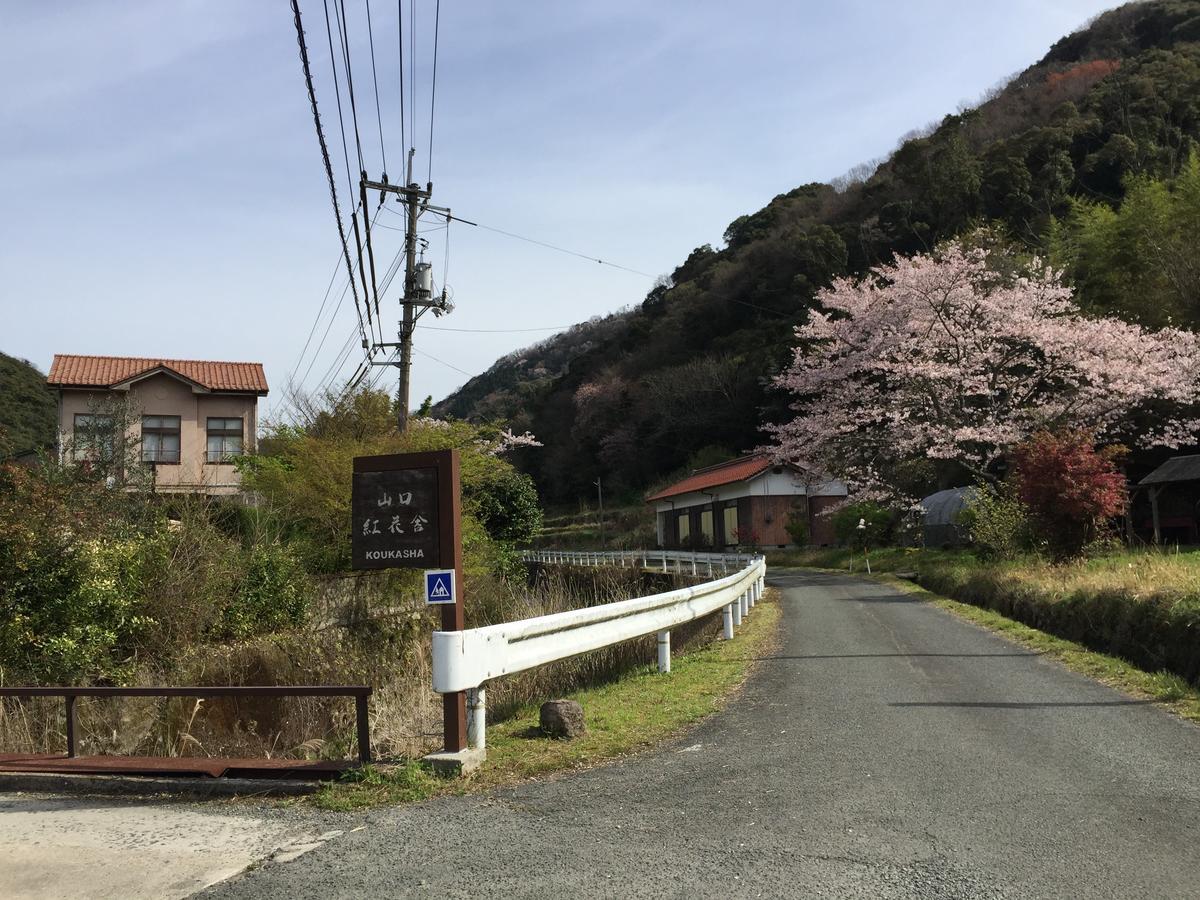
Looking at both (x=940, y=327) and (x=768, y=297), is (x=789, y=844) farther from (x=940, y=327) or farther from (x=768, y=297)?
(x=768, y=297)

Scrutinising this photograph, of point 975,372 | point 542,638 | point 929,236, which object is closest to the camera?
point 542,638

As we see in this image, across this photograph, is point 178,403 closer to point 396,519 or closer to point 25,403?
point 25,403

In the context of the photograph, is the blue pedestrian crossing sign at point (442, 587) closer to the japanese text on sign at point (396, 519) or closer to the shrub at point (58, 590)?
the japanese text on sign at point (396, 519)

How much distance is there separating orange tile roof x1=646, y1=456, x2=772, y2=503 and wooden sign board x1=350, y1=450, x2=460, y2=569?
36.9m

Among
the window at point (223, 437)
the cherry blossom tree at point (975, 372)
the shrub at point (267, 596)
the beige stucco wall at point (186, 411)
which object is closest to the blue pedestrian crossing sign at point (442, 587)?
the shrub at point (267, 596)

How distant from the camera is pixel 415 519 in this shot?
6.59 m

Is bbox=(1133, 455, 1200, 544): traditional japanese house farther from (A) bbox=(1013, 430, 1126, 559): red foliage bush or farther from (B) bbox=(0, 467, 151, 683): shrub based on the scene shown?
(B) bbox=(0, 467, 151, 683): shrub

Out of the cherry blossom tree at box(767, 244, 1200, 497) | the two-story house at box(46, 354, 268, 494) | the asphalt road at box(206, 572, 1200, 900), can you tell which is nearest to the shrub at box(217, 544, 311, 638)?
the asphalt road at box(206, 572, 1200, 900)

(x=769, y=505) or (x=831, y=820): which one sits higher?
(x=769, y=505)

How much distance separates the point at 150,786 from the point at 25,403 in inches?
1891

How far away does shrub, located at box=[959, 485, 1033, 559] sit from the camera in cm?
2102

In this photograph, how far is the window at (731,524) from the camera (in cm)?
4528

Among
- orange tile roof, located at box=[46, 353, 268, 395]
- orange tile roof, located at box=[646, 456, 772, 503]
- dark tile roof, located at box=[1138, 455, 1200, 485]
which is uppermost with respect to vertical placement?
orange tile roof, located at box=[46, 353, 268, 395]

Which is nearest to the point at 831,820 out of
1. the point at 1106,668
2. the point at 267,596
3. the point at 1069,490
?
the point at 1106,668
